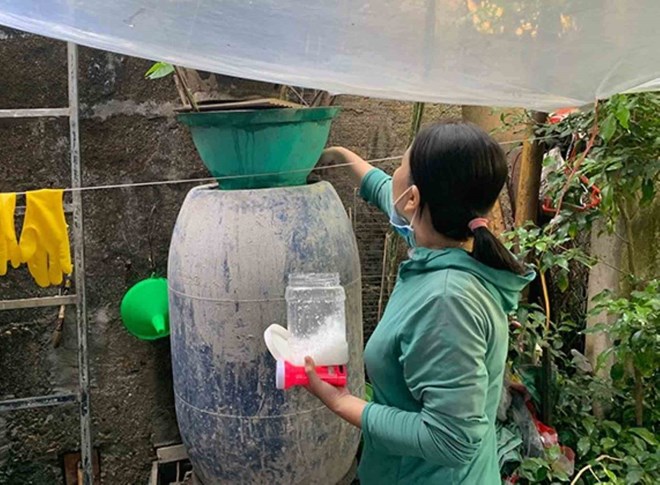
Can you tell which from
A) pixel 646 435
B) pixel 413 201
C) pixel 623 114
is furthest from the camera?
pixel 646 435

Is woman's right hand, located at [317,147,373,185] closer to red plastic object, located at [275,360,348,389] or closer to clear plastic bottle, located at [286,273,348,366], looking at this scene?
clear plastic bottle, located at [286,273,348,366]

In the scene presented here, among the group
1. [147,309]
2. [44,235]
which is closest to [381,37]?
[44,235]

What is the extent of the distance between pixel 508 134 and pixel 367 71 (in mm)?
1679

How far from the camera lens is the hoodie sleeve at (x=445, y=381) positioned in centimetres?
97

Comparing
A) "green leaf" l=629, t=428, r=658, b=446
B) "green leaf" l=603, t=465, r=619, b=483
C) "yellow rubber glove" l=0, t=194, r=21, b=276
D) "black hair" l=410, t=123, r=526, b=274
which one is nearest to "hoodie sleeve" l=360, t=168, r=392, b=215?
"black hair" l=410, t=123, r=526, b=274

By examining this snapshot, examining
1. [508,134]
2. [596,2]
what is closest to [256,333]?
[596,2]

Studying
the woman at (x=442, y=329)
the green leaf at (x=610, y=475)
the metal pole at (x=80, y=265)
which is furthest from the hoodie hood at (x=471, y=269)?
the metal pole at (x=80, y=265)

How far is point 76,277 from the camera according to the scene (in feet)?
6.57

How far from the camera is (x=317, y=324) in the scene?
125cm

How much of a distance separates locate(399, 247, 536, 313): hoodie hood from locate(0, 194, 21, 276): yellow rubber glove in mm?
1112

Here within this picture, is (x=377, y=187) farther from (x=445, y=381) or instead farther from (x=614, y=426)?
(x=614, y=426)

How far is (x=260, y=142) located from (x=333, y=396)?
33.1 inches

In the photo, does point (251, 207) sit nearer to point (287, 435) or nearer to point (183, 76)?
point (183, 76)

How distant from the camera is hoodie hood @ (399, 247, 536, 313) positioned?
1064 mm
